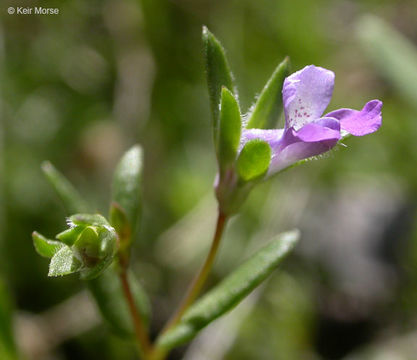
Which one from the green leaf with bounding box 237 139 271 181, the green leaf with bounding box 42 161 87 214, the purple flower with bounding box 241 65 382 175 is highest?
the purple flower with bounding box 241 65 382 175

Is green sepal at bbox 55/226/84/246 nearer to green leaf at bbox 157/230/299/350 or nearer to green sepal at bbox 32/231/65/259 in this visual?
green sepal at bbox 32/231/65/259

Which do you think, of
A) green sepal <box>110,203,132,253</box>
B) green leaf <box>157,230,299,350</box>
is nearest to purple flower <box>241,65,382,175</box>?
green leaf <box>157,230,299,350</box>

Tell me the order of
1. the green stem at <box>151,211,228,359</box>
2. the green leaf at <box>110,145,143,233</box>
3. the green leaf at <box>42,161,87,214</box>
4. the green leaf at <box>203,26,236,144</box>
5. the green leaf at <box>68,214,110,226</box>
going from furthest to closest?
the green leaf at <box>42,161,87,214</box> < the green leaf at <box>110,145,143,233</box> < the green stem at <box>151,211,228,359</box> < the green leaf at <box>203,26,236,144</box> < the green leaf at <box>68,214,110,226</box>

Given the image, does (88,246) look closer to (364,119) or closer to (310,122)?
(310,122)

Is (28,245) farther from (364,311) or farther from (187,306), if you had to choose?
(364,311)

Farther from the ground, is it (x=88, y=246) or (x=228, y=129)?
(x=228, y=129)

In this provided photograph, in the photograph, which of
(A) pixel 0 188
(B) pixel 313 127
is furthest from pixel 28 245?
(B) pixel 313 127

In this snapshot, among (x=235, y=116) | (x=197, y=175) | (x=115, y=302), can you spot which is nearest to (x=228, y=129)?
(x=235, y=116)
